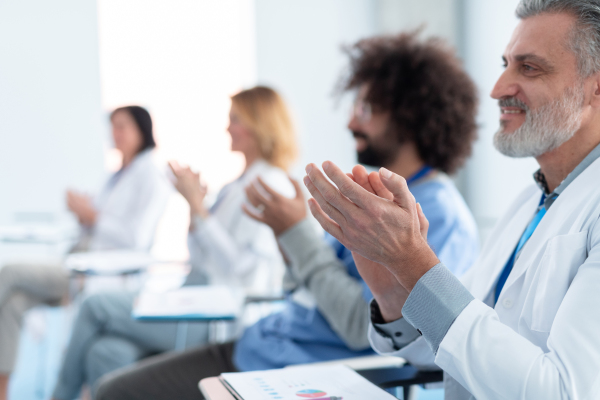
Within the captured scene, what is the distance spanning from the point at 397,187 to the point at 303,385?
0.38 metres

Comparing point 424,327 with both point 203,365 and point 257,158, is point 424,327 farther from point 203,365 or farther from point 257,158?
point 257,158

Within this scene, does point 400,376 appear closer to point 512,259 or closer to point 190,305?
point 512,259

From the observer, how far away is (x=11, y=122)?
15.0 ft

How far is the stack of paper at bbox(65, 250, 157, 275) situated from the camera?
2.26m

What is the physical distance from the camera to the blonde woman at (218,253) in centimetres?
212

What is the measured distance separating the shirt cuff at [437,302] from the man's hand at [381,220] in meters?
0.02

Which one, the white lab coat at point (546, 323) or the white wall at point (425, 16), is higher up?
the white wall at point (425, 16)

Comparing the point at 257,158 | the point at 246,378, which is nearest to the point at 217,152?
the point at 257,158

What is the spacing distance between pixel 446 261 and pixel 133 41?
161 inches

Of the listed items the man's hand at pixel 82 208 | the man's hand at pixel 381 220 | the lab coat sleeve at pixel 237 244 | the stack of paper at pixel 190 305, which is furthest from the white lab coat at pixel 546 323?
the man's hand at pixel 82 208

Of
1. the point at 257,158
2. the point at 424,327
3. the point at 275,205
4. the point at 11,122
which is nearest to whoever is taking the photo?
the point at 424,327

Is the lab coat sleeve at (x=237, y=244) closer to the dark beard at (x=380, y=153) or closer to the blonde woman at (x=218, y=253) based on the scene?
the blonde woman at (x=218, y=253)

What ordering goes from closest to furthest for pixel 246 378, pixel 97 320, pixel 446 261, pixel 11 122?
1. pixel 246 378
2. pixel 446 261
3. pixel 97 320
4. pixel 11 122

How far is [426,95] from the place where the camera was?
5.48 ft
